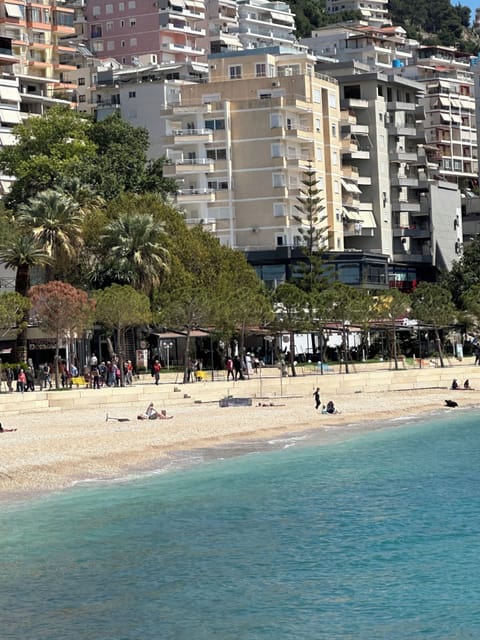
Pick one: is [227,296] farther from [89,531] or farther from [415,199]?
[415,199]

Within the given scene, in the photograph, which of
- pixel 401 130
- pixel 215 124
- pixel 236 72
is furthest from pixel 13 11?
pixel 401 130

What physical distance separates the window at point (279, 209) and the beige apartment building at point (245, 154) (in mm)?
55

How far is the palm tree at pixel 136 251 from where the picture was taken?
64.0m

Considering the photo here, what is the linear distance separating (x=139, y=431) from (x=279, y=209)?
5084cm

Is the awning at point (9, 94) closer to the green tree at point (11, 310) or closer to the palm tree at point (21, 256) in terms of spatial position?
the palm tree at point (21, 256)

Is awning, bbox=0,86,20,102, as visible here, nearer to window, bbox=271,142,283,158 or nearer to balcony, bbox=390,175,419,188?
window, bbox=271,142,283,158

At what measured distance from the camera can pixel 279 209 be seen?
291 ft

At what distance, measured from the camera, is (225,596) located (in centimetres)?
2022

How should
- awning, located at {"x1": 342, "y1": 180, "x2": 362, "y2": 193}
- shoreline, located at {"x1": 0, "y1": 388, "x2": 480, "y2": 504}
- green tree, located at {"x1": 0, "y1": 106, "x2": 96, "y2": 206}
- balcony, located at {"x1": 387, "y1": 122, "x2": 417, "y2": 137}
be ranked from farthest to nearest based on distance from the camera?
balcony, located at {"x1": 387, "y1": 122, "x2": 417, "y2": 137} < awning, located at {"x1": 342, "y1": 180, "x2": 362, "y2": 193} < green tree, located at {"x1": 0, "y1": 106, "x2": 96, "y2": 206} < shoreline, located at {"x1": 0, "y1": 388, "x2": 480, "y2": 504}

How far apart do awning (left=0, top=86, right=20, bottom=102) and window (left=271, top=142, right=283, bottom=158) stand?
936 inches

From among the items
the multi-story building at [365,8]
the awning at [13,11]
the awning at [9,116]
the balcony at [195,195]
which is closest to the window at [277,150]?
the balcony at [195,195]

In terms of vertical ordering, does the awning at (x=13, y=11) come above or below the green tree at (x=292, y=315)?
above

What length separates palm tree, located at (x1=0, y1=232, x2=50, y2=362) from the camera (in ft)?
189

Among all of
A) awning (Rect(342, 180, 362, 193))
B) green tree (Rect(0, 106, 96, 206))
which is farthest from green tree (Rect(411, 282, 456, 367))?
awning (Rect(342, 180, 362, 193))
